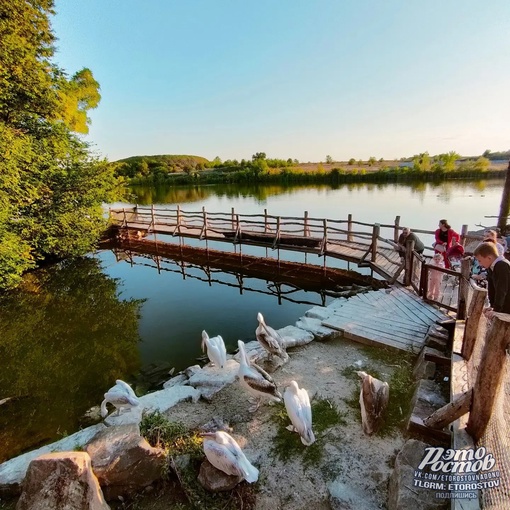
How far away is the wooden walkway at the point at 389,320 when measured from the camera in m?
5.50

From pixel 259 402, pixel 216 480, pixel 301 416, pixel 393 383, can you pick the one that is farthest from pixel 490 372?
pixel 259 402

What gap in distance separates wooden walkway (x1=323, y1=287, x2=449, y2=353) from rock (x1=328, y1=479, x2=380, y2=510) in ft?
9.33

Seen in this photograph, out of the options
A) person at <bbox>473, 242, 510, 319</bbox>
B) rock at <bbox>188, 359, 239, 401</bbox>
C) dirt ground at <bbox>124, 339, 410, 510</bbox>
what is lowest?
rock at <bbox>188, 359, 239, 401</bbox>

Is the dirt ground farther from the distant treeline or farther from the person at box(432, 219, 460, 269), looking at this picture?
the distant treeline

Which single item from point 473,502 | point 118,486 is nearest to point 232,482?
point 118,486

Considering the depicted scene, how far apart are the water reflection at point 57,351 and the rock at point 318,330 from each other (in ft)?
12.8

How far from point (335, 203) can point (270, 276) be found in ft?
71.8

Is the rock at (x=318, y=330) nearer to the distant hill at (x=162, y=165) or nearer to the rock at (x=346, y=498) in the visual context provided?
the rock at (x=346, y=498)

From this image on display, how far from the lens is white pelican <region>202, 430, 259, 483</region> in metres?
2.96

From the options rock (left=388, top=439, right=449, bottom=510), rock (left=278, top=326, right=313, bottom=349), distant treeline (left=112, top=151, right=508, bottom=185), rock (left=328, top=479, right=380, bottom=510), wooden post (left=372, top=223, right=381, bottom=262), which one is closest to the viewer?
rock (left=388, top=439, right=449, bottom=510)

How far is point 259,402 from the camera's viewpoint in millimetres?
4352

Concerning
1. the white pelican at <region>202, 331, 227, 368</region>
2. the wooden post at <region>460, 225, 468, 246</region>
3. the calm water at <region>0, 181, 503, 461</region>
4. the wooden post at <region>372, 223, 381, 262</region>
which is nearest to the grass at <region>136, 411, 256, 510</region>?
the white pelican at <region>202, 331, 227, 368</region>

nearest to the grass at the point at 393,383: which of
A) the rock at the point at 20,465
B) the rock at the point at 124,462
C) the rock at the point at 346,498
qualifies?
the rock at the point at 346,498

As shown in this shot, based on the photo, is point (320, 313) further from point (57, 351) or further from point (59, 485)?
point (57, 351)
